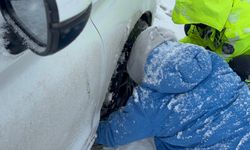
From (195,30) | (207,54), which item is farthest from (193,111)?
(195,30)

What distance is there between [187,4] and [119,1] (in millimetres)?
955

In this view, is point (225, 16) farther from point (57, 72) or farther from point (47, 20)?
point (47, 20)

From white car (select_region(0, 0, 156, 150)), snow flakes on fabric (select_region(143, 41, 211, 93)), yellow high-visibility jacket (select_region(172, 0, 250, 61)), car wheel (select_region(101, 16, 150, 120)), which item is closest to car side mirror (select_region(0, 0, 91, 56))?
white car (select_region(0, 0, 156, 150))

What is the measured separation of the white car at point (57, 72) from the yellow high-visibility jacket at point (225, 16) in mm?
747

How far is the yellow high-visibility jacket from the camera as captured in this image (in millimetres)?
2729

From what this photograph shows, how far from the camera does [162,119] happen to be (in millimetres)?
2158

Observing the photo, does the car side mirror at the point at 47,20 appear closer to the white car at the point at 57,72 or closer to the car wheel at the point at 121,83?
the white car at the point at 57,72

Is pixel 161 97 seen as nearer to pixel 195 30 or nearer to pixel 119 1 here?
pixel 119 1

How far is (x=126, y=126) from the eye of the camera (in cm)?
223

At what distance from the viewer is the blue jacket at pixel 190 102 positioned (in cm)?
208

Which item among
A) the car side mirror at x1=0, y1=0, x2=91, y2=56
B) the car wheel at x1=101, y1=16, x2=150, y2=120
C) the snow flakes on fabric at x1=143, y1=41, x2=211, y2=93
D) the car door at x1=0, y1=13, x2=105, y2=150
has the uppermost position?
the car side mirror at x1=0, y1=0, x2=91, y2=56

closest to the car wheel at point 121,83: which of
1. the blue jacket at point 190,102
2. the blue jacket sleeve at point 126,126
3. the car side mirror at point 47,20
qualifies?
the blue jacket sleeve at point 126,126

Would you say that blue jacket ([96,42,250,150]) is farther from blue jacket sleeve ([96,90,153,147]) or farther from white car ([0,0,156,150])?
white car ([0,0,156,150])

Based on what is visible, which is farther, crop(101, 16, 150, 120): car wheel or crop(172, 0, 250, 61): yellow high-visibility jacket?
crop(172, 0, 250, 61): yellow high-visibility jacket
